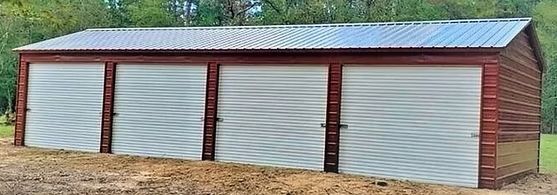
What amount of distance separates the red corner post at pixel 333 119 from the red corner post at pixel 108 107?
15.0 feet

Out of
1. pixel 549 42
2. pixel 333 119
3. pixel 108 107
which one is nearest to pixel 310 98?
pixel 333 119

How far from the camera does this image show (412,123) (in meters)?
9.66

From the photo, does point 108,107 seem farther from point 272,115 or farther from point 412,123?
point 412,123

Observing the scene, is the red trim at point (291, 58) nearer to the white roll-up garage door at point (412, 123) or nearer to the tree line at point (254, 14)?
the white roll-up garage door at point (412, 123)

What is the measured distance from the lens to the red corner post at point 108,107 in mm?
12336

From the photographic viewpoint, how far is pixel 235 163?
11.1 m

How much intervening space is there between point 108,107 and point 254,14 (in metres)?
17.7

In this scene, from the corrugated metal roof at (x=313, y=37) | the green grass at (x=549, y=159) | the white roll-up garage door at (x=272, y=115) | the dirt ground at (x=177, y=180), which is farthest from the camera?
the green grass at (x=549, y=159)

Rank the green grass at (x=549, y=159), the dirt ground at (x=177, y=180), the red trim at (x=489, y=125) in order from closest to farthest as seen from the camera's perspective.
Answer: the dirt ground at (x=177, y=180) → the red trim at (x=489, y=125) → the green grass at (x=549, y=159)

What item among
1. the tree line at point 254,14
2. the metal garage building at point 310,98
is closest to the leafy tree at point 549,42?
Answer: the tree line at point 254,14

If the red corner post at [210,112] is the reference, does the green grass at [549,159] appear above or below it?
below

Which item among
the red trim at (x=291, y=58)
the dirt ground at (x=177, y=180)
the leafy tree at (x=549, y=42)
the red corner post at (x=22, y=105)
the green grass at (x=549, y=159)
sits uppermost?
the leafy tree at (x=549, y=42)

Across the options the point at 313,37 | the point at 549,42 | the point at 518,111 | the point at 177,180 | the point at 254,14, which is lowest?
the point at 177,180

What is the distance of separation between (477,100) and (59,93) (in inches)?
332
